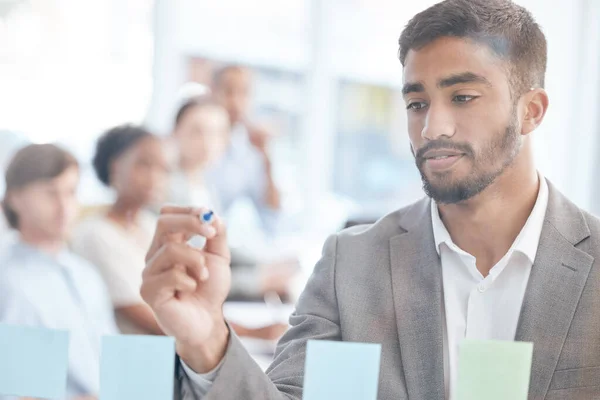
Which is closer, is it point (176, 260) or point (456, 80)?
point (176, 260)

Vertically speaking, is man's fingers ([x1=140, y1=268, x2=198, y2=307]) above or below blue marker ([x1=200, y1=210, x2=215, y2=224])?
below

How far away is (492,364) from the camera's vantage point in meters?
0.83

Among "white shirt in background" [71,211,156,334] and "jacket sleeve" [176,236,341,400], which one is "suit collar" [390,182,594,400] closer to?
"jacket sleeve" [176,236,341,400]

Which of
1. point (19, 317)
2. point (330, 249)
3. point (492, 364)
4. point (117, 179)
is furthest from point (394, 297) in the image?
point (117, 179)

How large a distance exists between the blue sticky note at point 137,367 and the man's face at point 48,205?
1731 mm

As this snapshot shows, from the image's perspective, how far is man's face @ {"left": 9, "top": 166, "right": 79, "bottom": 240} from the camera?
2.48 meters

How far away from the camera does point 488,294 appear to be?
1.24 meters

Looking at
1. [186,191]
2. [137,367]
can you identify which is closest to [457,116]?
[137,367]

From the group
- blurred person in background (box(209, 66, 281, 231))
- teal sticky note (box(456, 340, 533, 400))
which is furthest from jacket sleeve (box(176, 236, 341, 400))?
blurred person in background (box(209, 66, 281, 231))

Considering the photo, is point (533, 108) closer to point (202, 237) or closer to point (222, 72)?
point (202, 237)

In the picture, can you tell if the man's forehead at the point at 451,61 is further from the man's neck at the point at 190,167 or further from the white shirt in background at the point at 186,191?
the man's neck at the point at 190,167

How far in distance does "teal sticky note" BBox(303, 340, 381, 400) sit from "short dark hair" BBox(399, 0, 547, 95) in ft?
1.91

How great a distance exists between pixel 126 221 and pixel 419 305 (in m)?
1.85

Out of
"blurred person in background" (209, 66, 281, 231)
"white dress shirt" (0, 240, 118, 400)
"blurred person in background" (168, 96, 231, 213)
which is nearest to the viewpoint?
"white dress shirt" (0, 240, 118, 400)
